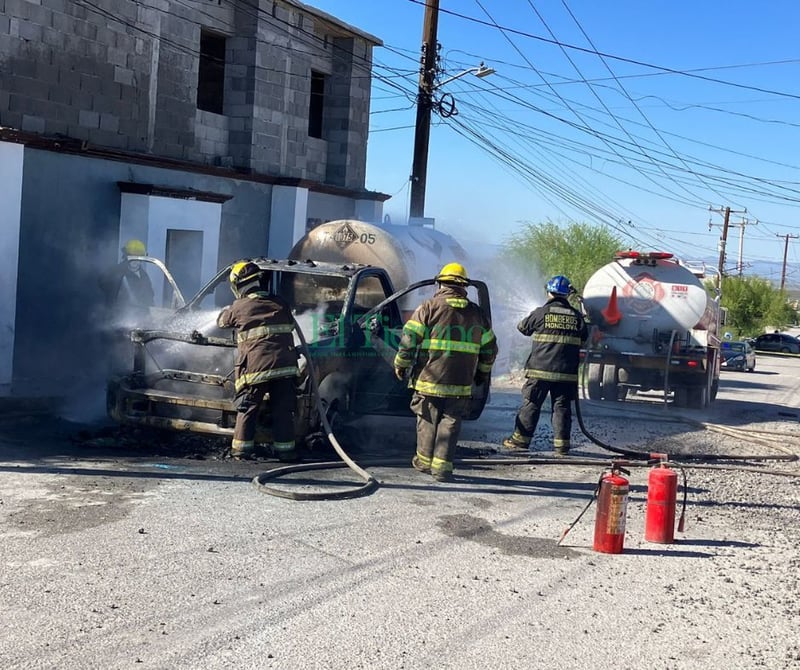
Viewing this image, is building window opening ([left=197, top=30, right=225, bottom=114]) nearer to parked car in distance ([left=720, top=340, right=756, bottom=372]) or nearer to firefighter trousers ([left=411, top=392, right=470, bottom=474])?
firefighter trousers ([left=411, top=392, right=470, bottom=474])

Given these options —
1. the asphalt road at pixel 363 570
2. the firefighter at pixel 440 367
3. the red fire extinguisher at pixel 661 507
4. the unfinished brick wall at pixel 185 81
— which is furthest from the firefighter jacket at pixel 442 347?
the unfinished brick wall at pixel 185 81

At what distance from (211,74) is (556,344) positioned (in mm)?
10697

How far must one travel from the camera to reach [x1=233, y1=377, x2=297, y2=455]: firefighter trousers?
8.16 m

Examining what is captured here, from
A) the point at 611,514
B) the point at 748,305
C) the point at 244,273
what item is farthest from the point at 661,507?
the point at 748,305

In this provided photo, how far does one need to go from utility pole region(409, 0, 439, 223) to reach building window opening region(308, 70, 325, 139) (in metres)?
3.06

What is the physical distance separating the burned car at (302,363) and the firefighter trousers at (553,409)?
74 cm

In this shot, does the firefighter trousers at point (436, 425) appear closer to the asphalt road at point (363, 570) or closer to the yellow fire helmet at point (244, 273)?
the asphalt road at point (363, 570)

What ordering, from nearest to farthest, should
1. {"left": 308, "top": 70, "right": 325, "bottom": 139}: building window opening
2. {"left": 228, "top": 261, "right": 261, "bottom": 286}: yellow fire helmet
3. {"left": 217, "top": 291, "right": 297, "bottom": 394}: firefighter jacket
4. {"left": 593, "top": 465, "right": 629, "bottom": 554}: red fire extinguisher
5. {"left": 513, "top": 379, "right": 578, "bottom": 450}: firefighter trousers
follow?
{"left": 593, "top": 465, "right": 629, "bottom": 554}: red fire extinguisher < {"left": 217, "top": 291, "right": 297, "bottom": 394}: firefighter jacket < {"left": 228, "top": 261, "right": 261, "bottom": 286}: yellow fire helmet < {"left": 513, "top": 379, "right": 578, "bottom": 450}: firefighter trousers < {"left": 308, "top": 70, "right": 325, "bottom": 139}: building window opening

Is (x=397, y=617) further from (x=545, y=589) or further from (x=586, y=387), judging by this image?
(x=586, y=387)

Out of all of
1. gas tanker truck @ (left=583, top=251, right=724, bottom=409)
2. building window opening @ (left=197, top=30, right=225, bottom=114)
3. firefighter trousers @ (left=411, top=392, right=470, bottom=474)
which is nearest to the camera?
firefighter trousers @ (left=411, top=392, right=470, bottom=474)

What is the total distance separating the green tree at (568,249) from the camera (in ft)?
114

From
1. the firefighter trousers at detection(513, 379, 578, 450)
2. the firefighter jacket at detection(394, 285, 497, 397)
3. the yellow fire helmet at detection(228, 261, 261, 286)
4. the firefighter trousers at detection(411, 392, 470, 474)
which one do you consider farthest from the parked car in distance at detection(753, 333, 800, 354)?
the yellow fire helmet at detection(228, 261, 261, 286)

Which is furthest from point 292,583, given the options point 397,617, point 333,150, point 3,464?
point 333,150

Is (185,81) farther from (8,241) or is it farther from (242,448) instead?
(242,448)
